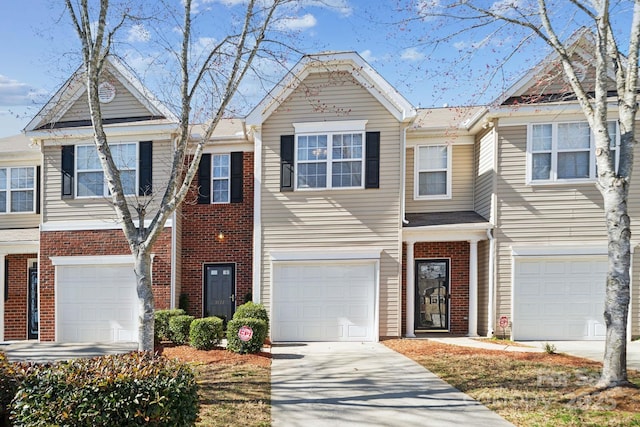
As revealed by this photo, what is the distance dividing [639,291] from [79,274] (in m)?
15.3

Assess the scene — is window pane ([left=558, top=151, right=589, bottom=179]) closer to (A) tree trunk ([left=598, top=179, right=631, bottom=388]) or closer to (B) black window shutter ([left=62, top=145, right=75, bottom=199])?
(A) tree trunk ([left=598, top=179, right=631, bottom=388])

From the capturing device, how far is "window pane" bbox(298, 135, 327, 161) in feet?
42.3

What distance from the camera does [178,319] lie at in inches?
459

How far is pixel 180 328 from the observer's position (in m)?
11.6

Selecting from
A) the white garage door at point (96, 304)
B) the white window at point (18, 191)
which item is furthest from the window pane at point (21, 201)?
the white garage door at point (96, 304)

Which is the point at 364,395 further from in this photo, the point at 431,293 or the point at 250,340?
the point at 431,293

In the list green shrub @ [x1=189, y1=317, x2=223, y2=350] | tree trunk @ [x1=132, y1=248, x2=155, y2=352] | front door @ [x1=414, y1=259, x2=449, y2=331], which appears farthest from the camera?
front door @ [x1=414, y1=259, x2=449, y2=331]

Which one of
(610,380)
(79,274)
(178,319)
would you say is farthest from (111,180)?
(610,380)

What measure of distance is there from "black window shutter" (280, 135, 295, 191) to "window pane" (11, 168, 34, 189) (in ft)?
27.1

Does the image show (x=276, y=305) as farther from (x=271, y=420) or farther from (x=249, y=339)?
(x=271, y=420)

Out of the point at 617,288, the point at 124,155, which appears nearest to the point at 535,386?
the point at 617,288

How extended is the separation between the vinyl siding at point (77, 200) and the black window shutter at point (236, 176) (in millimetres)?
1826

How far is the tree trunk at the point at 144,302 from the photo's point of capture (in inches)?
290

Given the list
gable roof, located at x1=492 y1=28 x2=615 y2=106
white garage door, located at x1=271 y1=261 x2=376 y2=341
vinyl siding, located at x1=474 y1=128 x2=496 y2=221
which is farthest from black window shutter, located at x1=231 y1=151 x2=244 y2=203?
gable roof, located at x1=492 y1=28 x2=615 y2=106
